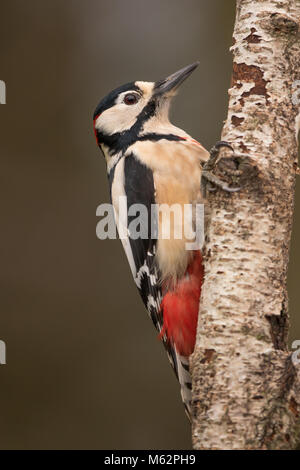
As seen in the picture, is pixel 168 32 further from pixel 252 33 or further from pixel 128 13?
pixel 252 33

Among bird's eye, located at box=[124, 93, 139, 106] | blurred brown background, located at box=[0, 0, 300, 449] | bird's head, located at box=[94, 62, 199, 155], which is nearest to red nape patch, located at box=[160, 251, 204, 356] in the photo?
bird's head, located at box=[94, 62, 199, 155]

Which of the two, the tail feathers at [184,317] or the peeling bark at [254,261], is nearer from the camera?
the peeling bark at [254,261]

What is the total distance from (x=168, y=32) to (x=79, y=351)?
234cm

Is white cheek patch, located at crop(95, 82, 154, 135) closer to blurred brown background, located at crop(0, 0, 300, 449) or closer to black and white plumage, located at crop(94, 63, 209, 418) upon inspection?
black and white plumage, located at crop(94, 63, 209, 418)

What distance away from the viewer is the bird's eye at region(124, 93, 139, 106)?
2651mm

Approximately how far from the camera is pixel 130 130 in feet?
8.52

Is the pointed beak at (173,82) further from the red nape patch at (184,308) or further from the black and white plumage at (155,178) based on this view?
the red nape patch at (184,308)

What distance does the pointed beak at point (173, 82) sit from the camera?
2.61 meters

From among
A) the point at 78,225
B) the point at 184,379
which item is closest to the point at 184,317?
the point at 184,379

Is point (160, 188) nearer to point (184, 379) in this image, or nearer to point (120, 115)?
point (120, 115)

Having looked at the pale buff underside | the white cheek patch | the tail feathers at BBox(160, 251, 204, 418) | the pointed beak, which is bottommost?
the tail feathers at BBox(160, 251, 204, 418)

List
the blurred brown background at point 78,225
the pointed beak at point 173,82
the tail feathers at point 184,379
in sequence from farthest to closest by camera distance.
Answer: the blurred brown background at point 78,225 < the pointed beak at point 173,82 < the tail feathers at point 184,379

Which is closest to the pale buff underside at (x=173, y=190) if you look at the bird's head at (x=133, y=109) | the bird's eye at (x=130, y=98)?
the bird's head at (x=133, y=109)

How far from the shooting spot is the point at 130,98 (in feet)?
8.71
